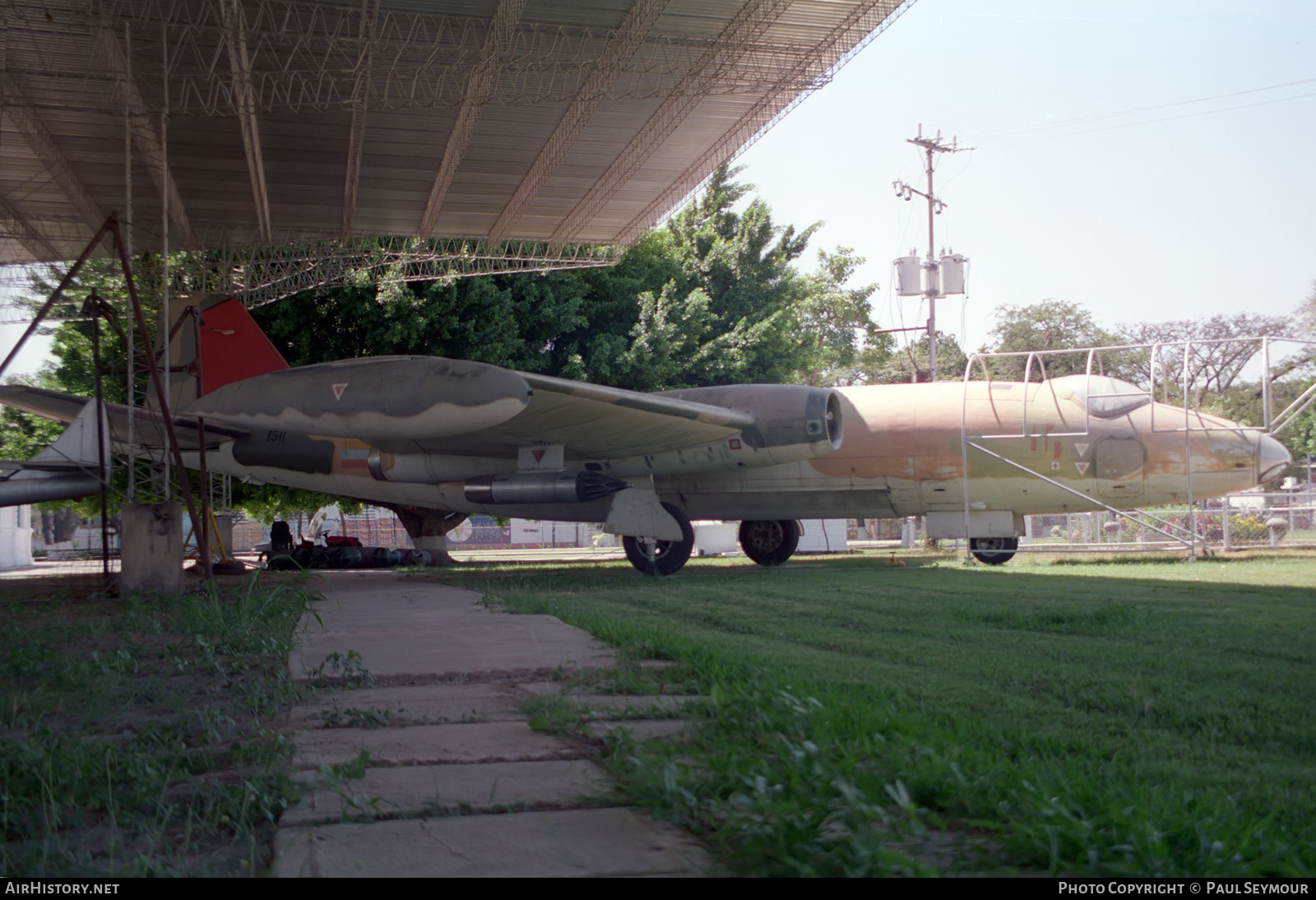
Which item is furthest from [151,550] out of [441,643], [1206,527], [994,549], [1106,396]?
→ [1206,527]

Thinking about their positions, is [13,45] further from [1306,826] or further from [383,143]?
[1306,826]

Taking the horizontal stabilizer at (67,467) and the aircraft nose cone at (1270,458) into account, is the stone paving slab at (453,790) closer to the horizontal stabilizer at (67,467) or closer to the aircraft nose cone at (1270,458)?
the horizontal stabilizer at (67,467)

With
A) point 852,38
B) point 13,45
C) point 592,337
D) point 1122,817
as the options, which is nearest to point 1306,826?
point 1122,817

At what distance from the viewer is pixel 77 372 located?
2284 centimetres

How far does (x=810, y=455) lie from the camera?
12.3m

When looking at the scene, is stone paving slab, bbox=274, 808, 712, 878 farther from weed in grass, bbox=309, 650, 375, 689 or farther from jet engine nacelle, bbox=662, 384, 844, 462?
jet engine nacelle, bbox=662, 384, 844, 462

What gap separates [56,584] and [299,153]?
27.6 ft

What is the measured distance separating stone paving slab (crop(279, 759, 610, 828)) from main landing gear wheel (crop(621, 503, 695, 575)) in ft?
33.2

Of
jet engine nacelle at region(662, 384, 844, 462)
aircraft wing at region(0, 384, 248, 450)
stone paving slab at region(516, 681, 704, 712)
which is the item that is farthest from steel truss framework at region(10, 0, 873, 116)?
stone paving slab at region(516, 681, 704, 712)

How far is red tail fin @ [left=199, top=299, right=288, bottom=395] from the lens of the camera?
52.1 ft

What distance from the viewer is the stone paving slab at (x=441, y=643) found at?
448 cm

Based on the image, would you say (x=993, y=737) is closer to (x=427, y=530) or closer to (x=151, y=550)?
(x=151, y=550)

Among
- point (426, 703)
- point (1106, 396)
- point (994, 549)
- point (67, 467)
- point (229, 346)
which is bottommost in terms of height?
point (994, 549)

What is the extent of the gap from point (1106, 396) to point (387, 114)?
12.0 meters
